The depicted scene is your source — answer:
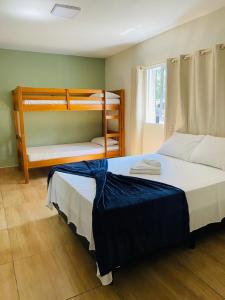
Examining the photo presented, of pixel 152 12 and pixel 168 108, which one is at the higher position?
pixel 152 12

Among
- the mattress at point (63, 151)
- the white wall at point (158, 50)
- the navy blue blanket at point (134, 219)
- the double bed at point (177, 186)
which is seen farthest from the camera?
the mattress at point (63, 151)

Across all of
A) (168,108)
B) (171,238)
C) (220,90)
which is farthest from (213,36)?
(171,238)

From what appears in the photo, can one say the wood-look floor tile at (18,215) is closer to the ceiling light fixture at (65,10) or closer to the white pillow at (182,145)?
the white pillow at (182,145)

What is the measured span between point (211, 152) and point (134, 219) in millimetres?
1453

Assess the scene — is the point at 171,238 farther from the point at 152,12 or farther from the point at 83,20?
the point at 83,20

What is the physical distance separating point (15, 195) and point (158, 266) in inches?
91.7

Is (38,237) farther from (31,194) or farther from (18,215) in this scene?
(31,194)

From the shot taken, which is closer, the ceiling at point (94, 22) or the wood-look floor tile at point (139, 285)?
the wood-look floor tile at point (139, 285)

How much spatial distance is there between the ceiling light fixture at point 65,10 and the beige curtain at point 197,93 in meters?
1.50

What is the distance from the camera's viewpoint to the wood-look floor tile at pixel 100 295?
1.56 m

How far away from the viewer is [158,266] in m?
1.86

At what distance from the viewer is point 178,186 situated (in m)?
2.02

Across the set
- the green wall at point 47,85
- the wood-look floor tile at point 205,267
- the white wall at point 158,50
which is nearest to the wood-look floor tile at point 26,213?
the wood-look floor tile at point 205,267

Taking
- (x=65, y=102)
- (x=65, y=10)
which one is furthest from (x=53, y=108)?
(x=65, y=10)
